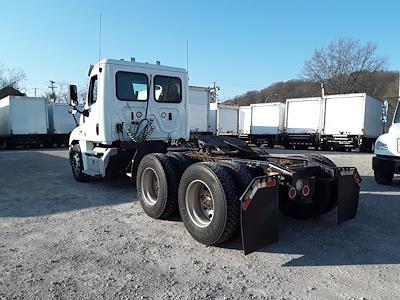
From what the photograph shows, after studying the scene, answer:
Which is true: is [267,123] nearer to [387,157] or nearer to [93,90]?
[387,157]

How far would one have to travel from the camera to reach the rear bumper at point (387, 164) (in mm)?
9156

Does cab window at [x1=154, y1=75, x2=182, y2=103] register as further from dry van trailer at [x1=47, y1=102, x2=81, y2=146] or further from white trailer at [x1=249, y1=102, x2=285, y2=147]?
dry van trailer at [x1=47, y1=102, x2=81, y2=146]

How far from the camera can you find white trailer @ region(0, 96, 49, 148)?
2777cm

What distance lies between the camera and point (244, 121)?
31.6 metres

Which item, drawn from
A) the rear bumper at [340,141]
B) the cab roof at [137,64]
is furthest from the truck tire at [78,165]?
the rear bumper at [340,141]

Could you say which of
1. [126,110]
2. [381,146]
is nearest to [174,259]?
[126,110]

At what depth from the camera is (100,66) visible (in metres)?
8.57

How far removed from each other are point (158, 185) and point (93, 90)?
397 cm

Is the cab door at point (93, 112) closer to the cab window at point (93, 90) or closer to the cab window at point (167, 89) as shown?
the cab window at point (93, 90)

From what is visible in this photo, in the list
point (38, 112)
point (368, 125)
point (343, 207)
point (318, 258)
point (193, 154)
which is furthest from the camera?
point (38, 112)

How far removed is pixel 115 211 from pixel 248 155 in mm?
2579

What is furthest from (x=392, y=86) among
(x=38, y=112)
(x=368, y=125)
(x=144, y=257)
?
(x=144, y=257)

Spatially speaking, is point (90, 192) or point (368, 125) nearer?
point (90, 192)

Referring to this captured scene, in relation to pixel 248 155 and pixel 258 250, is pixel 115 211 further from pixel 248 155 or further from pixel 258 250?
pixel 258 250
